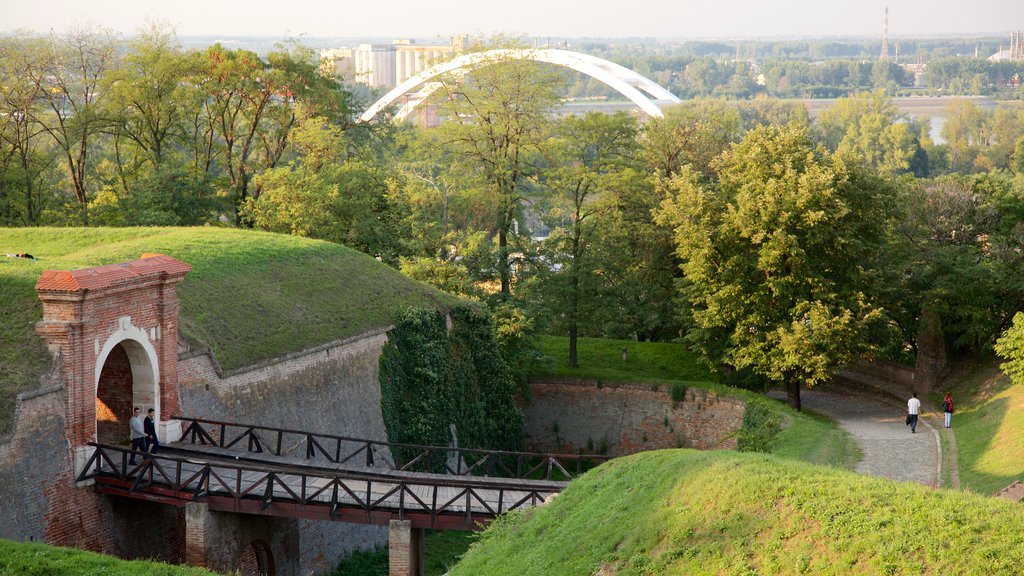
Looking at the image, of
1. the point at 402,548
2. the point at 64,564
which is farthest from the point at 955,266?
the point at 64,564

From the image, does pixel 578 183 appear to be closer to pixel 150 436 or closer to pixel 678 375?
pixel 678 375

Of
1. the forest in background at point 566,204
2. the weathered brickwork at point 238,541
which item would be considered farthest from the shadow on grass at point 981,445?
the weathered brickwork at point 238,541

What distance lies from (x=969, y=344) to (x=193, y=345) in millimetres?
27502

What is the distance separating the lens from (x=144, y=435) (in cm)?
2528

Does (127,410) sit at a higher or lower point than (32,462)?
higher

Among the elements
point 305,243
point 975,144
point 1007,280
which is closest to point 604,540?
point 305,243

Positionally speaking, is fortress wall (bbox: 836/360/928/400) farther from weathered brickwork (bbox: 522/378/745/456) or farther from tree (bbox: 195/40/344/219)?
tree (bbox: 195/40/344/219)

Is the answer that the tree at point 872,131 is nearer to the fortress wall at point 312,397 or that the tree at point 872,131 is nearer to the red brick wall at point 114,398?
the fortress wall at point 312,397

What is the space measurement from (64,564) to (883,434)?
25882 mm

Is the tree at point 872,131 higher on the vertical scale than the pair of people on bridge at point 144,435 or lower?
higher

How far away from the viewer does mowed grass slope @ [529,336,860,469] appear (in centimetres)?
3444

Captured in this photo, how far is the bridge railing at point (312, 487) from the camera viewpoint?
927 inches

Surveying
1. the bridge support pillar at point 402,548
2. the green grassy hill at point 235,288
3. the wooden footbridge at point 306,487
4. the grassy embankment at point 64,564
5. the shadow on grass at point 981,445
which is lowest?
the shadow on grass at point 981,445

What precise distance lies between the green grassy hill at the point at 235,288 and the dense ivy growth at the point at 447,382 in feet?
3.02
